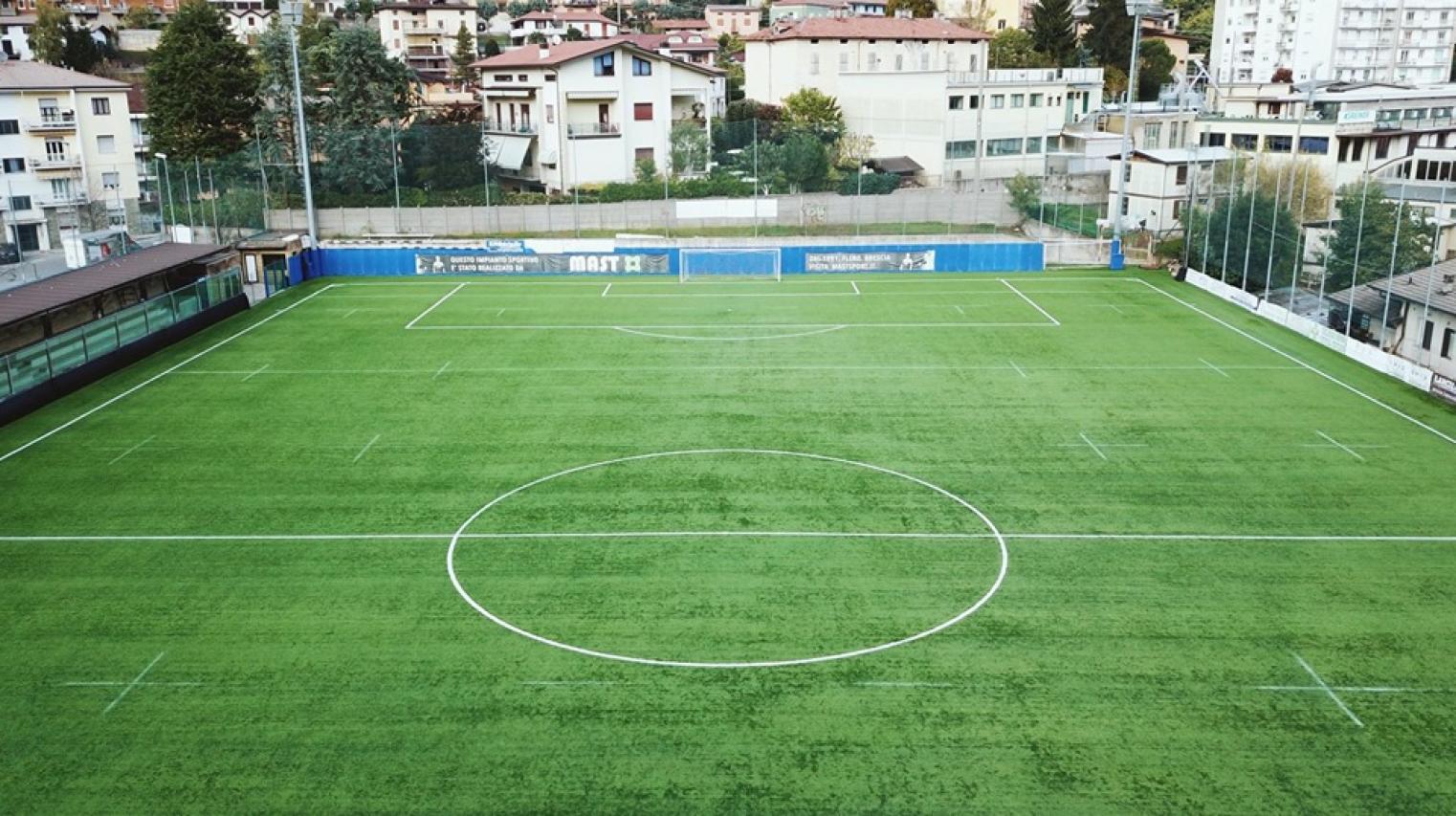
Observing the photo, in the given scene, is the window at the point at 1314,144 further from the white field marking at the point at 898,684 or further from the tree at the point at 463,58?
the tree at the point at 463,58

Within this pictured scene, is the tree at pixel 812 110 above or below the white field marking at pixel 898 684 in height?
above

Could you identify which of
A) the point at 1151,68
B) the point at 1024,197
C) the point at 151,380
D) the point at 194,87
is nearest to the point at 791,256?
the point at 1024,197

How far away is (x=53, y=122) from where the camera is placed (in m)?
57.6

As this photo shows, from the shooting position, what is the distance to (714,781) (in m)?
12.8

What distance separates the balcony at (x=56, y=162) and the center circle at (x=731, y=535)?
48.3 meters

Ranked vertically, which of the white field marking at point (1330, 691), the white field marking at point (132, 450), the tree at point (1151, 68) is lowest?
the white field marking at point (1330, 691)

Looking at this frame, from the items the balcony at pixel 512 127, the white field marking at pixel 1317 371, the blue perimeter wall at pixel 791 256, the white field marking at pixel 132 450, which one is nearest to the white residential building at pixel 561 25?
the balcony at pixel 512 127

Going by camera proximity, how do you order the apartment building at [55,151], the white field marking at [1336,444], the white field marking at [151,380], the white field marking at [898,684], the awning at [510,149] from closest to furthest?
the white field marking at [898,684]
the white field marking at [1336,444]
the white field marking at [151,380]
the apartment building at [55,151]
the awning at [510,149]

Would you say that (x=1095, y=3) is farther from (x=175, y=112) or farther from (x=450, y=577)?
(x=450, y=577)

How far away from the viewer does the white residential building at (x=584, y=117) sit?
57188 mm

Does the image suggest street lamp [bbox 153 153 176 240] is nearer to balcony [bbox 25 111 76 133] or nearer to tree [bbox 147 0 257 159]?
tree [bbox 147 0 257 159]

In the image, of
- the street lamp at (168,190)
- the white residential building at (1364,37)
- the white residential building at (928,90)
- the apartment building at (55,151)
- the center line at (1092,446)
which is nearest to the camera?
the center line at (1092,446)

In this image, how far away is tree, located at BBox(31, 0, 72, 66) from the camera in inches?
3674

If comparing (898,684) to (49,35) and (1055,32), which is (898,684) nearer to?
(1055,32)
